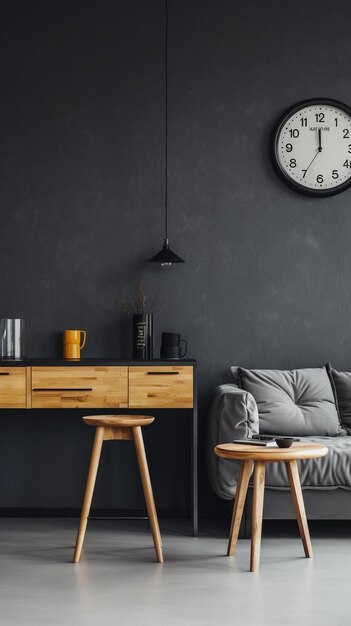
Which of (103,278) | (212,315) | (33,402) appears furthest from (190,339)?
(33,402)

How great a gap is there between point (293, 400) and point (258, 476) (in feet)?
3.55

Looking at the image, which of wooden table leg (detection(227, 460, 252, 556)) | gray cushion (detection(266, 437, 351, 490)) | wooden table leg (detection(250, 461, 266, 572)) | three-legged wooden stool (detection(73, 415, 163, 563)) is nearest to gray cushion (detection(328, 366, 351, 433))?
gray cushion (detection(266, 437, 351, 490))

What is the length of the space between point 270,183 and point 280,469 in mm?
1779

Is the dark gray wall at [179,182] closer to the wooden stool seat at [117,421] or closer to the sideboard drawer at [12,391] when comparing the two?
the sideboard drawer at [12,391]

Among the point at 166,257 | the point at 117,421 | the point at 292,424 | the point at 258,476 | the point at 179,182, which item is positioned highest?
the point at 179,182

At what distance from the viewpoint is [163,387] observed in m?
4.31

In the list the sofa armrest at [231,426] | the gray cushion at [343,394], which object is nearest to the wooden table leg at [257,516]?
the sofa armrest at [231,426]

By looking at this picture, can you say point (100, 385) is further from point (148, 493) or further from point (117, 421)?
point (148, 493)

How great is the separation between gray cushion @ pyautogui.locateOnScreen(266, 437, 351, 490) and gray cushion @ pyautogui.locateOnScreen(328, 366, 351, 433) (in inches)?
23.7

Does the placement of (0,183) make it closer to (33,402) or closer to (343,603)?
(33,402)

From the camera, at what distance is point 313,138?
492cm

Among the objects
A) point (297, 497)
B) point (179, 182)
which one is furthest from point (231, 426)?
point (179, 182)

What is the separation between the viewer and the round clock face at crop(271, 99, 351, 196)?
4891 mm

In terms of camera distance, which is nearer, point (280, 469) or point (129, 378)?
point (280, 469)
